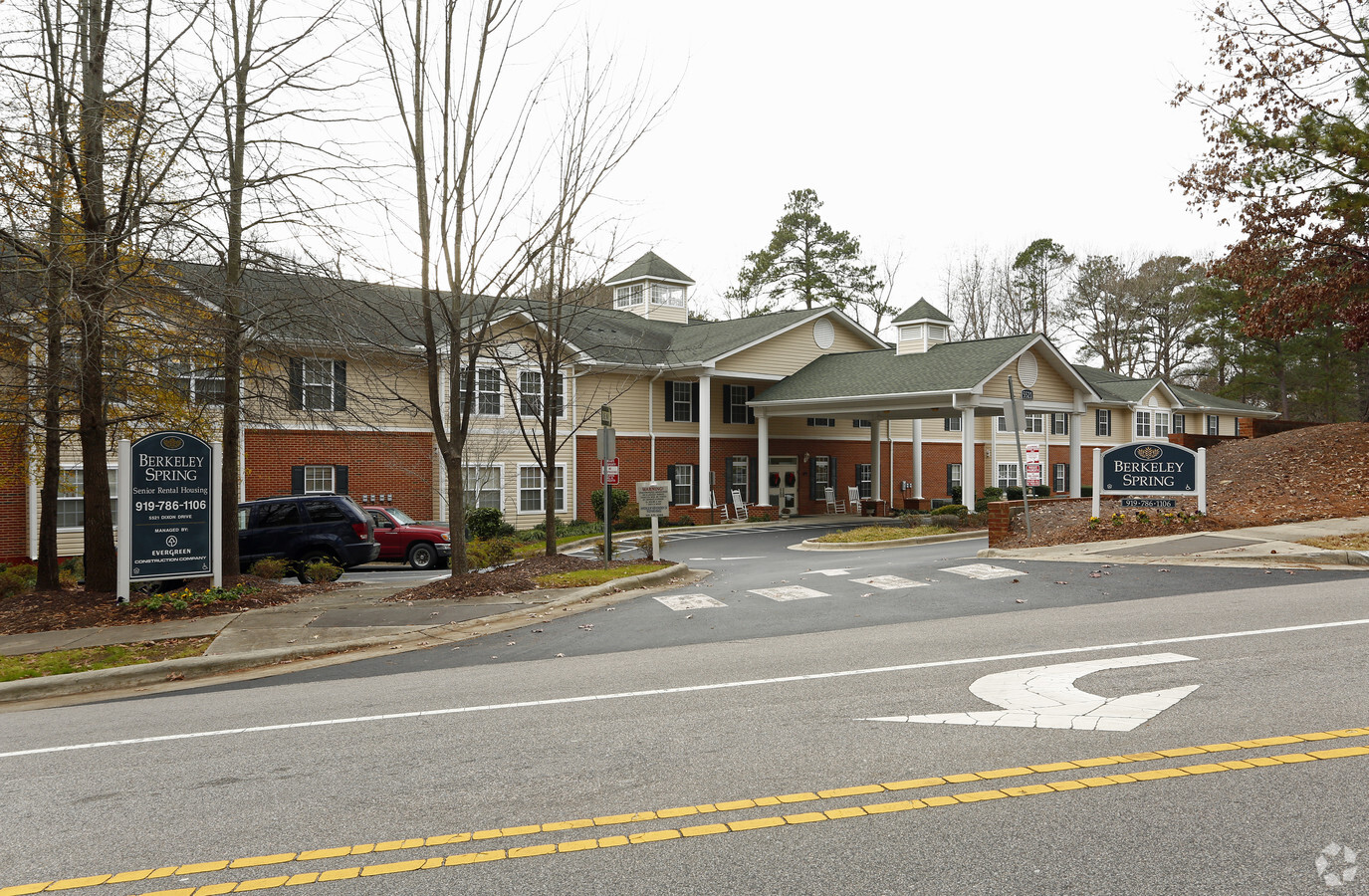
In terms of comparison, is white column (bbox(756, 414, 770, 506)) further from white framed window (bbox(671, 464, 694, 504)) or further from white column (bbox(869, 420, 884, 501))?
white column (bbox(869, 420, 884, 501))

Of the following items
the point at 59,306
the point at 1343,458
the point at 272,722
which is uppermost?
the point at 59,306

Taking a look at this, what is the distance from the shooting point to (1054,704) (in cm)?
648

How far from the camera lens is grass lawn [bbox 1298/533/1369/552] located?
14.1 m

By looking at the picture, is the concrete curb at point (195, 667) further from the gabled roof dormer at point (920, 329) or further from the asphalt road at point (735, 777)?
the gabled roof dormer at point (920, 329)

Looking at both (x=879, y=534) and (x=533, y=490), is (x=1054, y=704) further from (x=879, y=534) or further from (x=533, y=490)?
(x=533, y=490)

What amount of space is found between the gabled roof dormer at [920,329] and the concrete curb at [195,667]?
2455cm

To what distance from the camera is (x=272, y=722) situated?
7.11m

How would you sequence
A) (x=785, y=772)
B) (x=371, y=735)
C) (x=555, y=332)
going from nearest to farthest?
(x=785, y=772) < (x=371, y=735) < (x=555, y=332)

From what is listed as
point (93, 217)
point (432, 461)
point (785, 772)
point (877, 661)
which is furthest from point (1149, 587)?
point (432, 461)

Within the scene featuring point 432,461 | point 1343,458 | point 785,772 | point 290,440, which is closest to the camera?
point 785,772

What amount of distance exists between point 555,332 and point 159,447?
672 centimetres

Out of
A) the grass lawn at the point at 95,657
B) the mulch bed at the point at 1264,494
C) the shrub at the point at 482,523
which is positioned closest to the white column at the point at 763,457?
the shrub at the point at 482,523

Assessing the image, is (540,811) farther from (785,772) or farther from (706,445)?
(706,445)

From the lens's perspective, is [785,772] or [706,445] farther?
[706,445]
